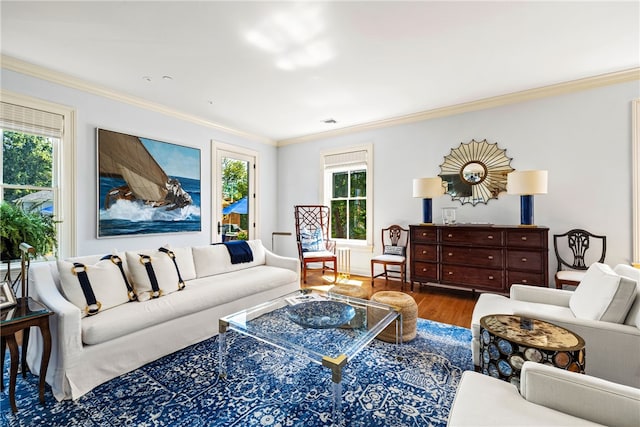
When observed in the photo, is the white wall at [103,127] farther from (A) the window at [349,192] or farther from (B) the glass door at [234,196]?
(A) the window at [349,192]

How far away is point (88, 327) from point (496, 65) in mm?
4124

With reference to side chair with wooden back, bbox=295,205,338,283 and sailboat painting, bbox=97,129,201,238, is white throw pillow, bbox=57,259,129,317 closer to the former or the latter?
sailboat painting, bbox=97,129,201,238

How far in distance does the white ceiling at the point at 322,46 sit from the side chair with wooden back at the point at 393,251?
1.95m

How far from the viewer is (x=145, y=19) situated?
7.22 feet

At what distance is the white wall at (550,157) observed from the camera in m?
3.21

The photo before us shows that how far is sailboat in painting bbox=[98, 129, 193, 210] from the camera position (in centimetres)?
350

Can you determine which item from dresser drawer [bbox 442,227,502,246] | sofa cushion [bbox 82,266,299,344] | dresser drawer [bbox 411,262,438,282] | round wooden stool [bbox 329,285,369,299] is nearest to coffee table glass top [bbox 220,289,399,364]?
round wooden stool [bbox 329,285,369,299]

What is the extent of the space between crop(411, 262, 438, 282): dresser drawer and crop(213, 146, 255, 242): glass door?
3010 millimetres

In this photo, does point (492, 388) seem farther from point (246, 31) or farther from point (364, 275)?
point (364, 275)

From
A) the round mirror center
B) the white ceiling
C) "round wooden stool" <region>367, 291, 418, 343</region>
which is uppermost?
the white ceiling

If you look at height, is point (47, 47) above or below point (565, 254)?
above

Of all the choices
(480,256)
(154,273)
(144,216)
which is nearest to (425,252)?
(480,256)

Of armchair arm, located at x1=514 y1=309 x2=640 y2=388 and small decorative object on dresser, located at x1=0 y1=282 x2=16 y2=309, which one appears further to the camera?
small decorative object on dresser, located at x1=0 y1=282 x2=16 y2=309

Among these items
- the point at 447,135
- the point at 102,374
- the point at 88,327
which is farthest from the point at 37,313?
the point at 447,135
